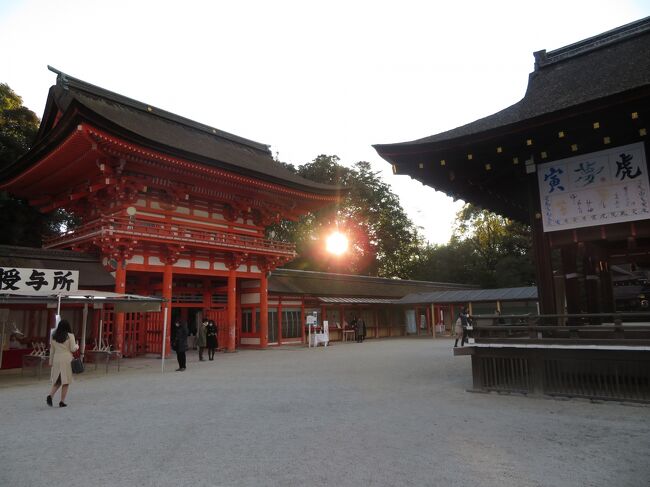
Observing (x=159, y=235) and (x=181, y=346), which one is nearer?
(x=181, y=346)

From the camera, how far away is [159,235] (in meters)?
16.4

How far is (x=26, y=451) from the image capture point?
485cm

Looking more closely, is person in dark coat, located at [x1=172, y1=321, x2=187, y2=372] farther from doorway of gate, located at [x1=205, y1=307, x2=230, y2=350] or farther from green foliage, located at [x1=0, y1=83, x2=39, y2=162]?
green foliage, located at [x1=0, y1=83, x2=39, y2=162]

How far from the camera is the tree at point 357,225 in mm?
37562

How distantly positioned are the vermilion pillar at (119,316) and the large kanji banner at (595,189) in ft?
44.5

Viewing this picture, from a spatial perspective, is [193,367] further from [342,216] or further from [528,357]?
[342,216]

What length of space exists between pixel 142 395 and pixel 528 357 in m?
7.08

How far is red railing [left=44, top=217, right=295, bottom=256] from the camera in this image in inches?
611

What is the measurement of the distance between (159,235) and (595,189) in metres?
13.8

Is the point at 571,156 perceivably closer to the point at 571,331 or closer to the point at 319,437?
the point at 571,331

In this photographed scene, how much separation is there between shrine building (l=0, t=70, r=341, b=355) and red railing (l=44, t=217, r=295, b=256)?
43 mm

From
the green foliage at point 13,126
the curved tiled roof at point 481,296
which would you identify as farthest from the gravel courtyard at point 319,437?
the curved tiled roof at point 481,296

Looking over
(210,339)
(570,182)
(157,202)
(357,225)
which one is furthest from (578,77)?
(357,225)

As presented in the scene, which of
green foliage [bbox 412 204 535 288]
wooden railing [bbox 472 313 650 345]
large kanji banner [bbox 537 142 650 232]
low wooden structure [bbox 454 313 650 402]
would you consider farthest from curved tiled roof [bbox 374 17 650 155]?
green foliage [bbox 412 204 535 288]
